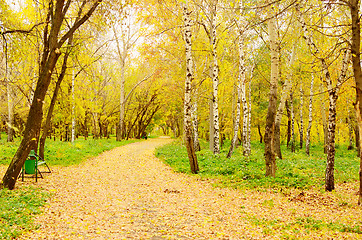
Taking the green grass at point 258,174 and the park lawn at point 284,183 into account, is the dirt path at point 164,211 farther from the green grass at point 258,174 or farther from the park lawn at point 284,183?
the green grass at point 258,174

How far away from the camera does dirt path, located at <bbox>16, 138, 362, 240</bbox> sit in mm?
4922

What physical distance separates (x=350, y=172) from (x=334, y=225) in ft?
24.8

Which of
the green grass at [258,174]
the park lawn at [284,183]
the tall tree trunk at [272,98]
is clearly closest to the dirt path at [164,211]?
the park lawn at [284,183]

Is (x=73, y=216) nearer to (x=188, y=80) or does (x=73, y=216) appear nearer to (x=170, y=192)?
(x=170, y=192)

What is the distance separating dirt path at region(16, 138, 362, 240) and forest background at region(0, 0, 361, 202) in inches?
79.1

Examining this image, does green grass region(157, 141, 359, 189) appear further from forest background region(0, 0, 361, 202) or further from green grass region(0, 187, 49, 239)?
green grass region(0, 187, 49, 239)

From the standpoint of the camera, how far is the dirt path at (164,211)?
492cm

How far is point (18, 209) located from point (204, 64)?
1644cm

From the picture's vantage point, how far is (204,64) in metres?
19.6

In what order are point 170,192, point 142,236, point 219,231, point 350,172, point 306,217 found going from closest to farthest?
point 142,236 → point 219,231 → point 306,217 → point 170,192 → point 350,172

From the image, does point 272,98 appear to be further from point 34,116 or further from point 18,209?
point 18,209

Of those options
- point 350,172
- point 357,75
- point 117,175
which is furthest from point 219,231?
point 350,172

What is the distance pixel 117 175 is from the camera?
34.9 feet

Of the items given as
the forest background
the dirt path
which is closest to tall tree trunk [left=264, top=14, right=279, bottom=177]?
the forest background
